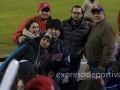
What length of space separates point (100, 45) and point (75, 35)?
2.03ft

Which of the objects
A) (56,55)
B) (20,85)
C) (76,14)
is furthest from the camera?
(76,14)

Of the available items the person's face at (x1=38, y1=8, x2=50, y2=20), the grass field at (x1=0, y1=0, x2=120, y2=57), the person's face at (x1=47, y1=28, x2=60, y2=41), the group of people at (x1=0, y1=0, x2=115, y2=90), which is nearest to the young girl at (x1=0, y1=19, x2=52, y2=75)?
the group of people at (x1=0, y1=0, x2=115, y2=90)

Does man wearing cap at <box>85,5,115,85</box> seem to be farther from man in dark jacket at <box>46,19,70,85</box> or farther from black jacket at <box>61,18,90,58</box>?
man in dark jacket at <box>46,19,70,85</box>

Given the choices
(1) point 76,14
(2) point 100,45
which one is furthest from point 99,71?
(1) point 76,14

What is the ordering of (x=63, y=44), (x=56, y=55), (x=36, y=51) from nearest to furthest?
(x=36, y=51), (x=56, y=55), (x=63, y=44)

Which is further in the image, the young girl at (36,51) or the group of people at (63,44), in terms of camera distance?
the group of people at (63,44)

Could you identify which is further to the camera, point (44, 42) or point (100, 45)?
point (100, 45)

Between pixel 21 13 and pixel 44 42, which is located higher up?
pixel 44 42

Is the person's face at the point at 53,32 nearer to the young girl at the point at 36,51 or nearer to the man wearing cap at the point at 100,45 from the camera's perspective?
the young girl at the point at 36,51

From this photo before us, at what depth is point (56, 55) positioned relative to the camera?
4977 mm

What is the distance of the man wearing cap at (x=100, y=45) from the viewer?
5180mm

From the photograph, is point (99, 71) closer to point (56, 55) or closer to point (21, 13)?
point (56, 55)

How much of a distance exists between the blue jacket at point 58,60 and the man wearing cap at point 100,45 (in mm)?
489

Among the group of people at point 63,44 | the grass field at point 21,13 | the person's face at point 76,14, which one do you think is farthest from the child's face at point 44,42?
the grass field at point 21,13
